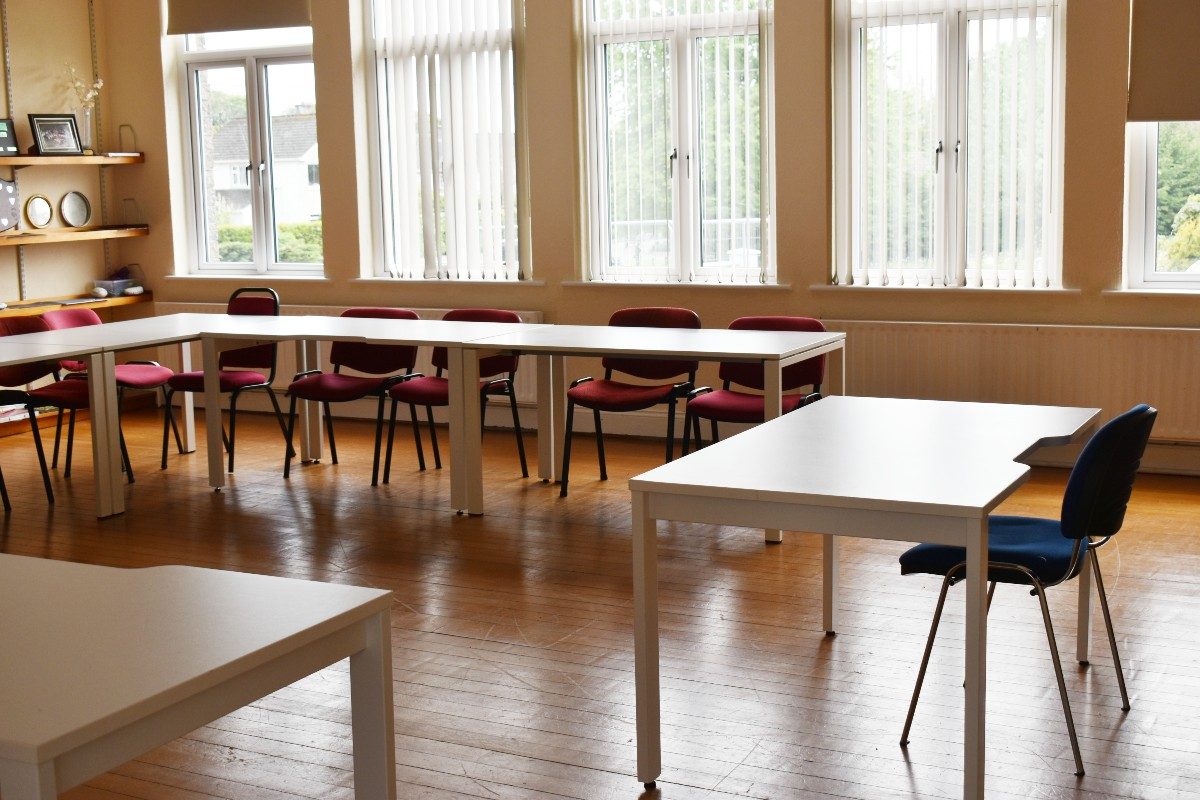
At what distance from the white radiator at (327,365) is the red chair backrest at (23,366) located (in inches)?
60.6

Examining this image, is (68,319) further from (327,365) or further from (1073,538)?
(1073,538)

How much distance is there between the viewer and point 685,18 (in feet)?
23.7

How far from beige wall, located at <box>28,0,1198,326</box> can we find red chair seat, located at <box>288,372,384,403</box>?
1551 mm

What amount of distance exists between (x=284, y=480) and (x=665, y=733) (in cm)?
381

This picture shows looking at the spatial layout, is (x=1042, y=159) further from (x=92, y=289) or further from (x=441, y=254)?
(x=92, y=289)

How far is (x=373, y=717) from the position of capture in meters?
2.09

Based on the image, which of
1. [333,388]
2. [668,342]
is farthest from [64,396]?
[668,342]

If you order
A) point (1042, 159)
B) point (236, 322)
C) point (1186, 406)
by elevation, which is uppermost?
point (1042, 159)

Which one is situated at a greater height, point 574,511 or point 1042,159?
point 1042,159

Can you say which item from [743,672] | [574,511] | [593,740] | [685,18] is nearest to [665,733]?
[593,740]

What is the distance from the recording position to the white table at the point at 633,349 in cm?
530

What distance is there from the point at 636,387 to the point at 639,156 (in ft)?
6.29

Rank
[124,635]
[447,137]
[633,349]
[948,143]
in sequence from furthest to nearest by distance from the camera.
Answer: [447,137] → [948,143] → [633,349] → [124,635]

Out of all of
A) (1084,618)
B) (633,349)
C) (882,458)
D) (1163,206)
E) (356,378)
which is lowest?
(1084,618)
